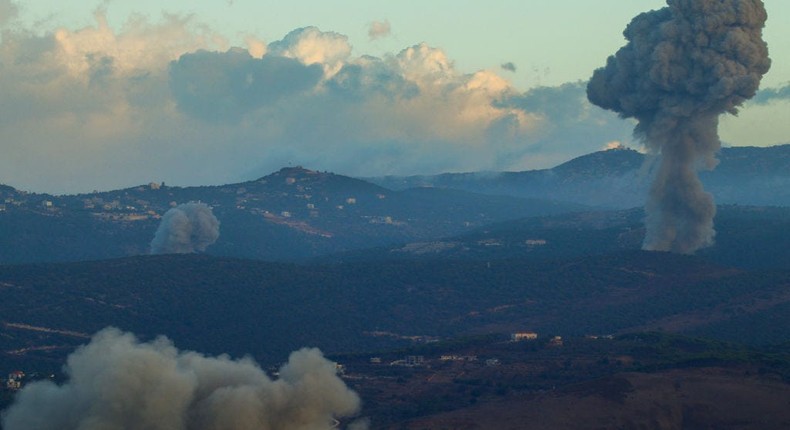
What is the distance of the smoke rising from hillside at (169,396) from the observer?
90562mm

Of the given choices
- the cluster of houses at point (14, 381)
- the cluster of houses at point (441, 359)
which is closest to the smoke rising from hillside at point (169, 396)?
the cluster of houses at point (14, 381)

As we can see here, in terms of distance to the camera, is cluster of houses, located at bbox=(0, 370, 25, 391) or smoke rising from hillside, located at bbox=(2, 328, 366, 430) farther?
cluster of houses, located at bbox=(0, 370, 25, 391)

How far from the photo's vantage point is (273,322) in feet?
582

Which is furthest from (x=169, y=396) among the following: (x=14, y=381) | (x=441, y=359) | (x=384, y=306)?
(x=384, y=306)

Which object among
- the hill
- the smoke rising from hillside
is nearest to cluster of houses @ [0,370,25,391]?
the hill

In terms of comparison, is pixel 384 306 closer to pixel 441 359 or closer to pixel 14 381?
pixel 441 359

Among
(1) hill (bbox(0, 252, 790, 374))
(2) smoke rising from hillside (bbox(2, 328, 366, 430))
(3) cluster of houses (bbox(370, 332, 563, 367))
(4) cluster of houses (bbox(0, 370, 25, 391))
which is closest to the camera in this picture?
(2) smoke rising from hillside (bbox(2, 328, 366, 430))

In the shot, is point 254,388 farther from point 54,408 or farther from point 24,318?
point 24,318

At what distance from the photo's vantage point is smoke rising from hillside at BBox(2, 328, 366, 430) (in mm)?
90562

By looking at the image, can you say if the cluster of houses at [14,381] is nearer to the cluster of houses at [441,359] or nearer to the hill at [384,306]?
the hill at [384,306]

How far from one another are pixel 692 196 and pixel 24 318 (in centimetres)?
7047

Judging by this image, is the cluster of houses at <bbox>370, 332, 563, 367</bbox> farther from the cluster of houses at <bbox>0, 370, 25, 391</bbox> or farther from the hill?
the cluster of houses at <bbox>0, 370, 25, 391</bbox>

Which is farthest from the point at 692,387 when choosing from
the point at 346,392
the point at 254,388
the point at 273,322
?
the point at 273,322

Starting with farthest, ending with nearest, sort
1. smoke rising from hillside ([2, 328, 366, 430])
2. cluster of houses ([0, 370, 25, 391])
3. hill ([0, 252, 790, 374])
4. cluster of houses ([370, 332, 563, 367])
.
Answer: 1. hill ([0, 252, 790, 374])
2. cluster of houses ([370, 332, 563, 367])
3. cluster of houses ([0, 370, 25, 391])
4. smoke rising from hillside ([2, 328, 366, 430])
